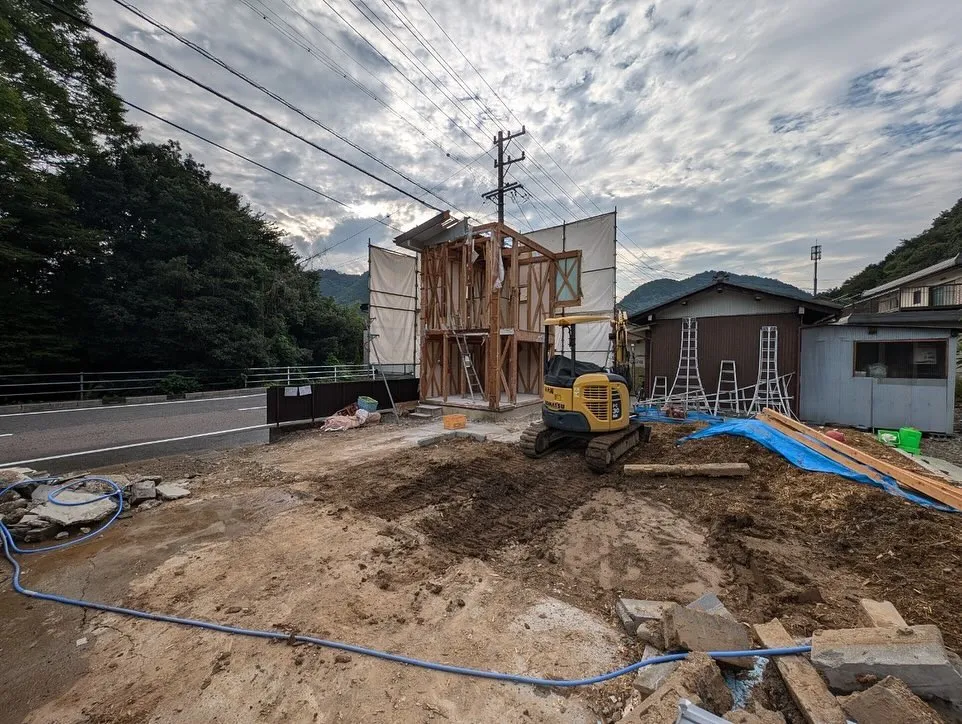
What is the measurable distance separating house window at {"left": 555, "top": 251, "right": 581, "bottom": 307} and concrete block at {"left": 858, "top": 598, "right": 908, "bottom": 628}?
11.8 metres

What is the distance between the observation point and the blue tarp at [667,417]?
414 inches

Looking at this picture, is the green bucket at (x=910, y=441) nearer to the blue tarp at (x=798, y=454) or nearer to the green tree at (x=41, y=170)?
the blue tarp at (x=798, y=454)

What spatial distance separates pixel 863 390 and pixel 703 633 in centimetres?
1186

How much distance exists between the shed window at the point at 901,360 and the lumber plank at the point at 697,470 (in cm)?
784

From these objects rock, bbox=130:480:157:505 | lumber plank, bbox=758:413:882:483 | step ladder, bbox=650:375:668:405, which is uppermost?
step ladder, bbox=650:375:668:405

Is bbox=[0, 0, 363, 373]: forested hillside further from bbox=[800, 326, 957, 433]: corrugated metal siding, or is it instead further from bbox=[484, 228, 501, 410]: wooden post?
bbox=[800, 326, 957, 433]: corrugated metal siding

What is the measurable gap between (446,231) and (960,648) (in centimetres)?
1233

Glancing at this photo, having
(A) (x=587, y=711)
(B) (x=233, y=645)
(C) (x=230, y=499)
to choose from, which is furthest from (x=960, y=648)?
(C) (x=230, y=499)

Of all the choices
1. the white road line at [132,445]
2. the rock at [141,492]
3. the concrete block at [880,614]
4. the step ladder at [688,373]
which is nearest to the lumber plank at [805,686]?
the concrete block at [880,614]

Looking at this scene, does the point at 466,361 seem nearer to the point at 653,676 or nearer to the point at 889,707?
the point at 653,676

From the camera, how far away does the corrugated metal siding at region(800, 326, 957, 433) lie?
9.08m

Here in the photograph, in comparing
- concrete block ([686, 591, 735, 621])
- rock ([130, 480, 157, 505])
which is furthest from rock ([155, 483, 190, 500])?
concrete block ([686, 591, 735, 621])

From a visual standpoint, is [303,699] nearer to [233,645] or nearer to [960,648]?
[233,645]

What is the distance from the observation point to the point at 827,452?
226 inches
